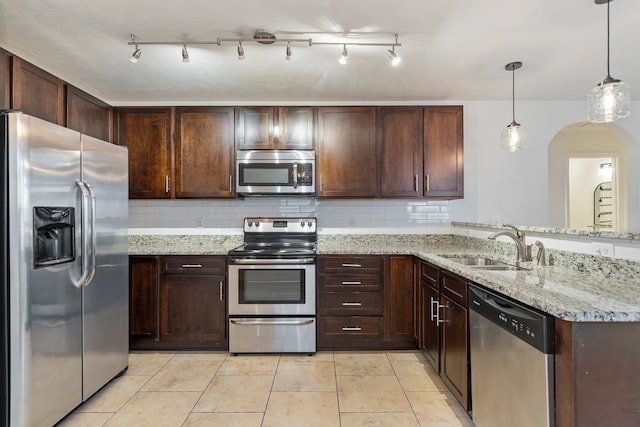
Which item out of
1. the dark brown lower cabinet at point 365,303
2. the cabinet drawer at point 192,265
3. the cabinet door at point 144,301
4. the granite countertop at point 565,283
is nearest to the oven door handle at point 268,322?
the dark brown lower cabinet at point 365,303

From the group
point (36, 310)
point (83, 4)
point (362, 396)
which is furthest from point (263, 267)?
point (83, 4)

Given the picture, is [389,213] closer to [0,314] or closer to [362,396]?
[362,396]

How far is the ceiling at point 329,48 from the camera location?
1965 mm

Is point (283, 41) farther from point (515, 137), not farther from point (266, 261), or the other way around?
Answer: point (515, 137)

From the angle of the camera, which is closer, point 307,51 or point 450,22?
point 450,22

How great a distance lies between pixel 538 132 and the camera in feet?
12.1

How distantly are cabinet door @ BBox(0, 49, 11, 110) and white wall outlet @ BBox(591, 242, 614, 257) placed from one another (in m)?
3.54

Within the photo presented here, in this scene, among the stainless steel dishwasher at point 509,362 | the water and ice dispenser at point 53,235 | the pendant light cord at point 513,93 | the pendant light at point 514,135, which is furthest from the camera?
the pendant light cord at point 513,93

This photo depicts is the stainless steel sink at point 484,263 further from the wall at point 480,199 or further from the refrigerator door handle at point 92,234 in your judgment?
the refrigerator door handle at point 92,234

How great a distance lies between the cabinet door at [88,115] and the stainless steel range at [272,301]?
164cm

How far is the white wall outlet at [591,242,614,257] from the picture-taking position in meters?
1.71

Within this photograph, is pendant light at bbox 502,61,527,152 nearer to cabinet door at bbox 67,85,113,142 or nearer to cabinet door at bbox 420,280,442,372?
cabinet door at bbox 420,280,442,372

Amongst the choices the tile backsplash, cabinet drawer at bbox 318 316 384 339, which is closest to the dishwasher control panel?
cabinet drawer at bbox 318 316 384 339

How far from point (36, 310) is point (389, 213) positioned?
297 centimetres
